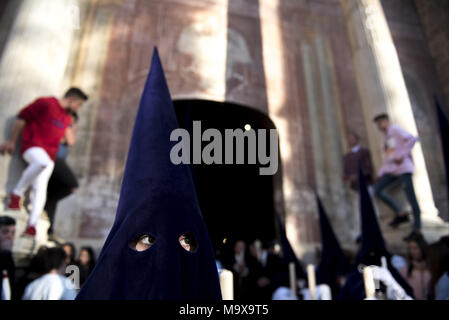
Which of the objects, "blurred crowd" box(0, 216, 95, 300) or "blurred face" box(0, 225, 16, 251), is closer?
"blurred crowd" box(0, 216, 95, 300)

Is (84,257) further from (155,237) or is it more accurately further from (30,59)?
(155,237)

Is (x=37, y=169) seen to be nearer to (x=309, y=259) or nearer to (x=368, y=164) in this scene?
(x=309, y=259)

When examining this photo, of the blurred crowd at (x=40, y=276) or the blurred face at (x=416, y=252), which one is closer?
the blurred crowd at (x=40, y=276)

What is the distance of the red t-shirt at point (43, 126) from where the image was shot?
3824 millimetres

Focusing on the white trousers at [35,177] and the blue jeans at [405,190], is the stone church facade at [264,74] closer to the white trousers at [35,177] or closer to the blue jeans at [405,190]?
the blue jeans at [405,190]

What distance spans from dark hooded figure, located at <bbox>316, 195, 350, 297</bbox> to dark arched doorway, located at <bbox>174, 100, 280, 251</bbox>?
3.66 m

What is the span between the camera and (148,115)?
65.9 inches

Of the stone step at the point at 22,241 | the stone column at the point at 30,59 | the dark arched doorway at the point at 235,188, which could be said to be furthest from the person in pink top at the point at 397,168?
the stone column at the point at 30,59

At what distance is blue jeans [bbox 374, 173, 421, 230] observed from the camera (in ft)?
16.0

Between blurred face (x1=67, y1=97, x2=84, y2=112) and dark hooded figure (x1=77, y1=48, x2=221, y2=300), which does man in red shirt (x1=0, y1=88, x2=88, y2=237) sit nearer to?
blurred face (x1=67, y1=97, x2=84, y2=112)

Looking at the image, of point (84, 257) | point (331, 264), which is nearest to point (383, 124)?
point (331, 264)

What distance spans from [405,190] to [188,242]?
471cm

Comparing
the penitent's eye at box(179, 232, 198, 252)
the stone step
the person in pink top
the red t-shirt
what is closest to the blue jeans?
the person in pink top
